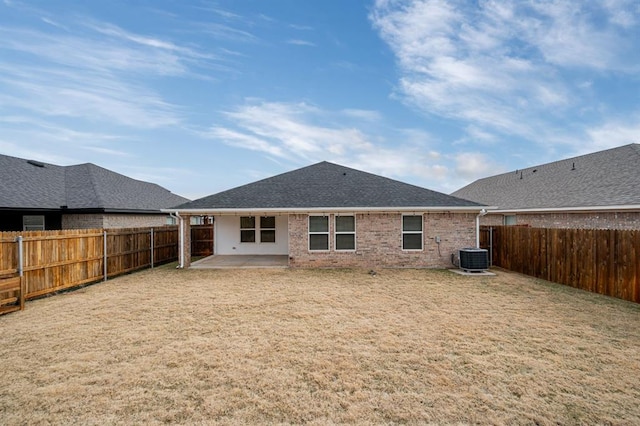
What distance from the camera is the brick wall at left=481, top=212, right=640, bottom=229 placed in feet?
37.8

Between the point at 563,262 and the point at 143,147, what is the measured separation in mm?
21027

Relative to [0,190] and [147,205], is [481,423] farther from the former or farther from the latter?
[147,205]

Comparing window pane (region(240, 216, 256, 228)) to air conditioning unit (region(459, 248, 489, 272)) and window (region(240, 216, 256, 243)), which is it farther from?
air conditioning unit (region(459, 248, 489, 272))

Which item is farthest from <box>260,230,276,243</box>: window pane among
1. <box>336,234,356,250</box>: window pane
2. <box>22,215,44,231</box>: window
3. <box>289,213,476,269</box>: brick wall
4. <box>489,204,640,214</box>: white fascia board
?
<box>489,204,640,214</box>: white fascia board

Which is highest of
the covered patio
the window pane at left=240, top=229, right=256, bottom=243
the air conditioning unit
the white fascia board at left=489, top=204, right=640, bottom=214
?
the white fascia board at left=489, top=204, right=640, bottom=214

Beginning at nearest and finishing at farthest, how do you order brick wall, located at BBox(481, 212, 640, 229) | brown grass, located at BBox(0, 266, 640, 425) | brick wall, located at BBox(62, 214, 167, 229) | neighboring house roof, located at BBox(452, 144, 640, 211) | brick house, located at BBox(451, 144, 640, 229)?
1. brown grass, located at BBox(0, 266, 640, 425)
2. brick wall, located at BBox(481, 212, 640, 229)
3. brick house, located at BBox(451, 144, 640, 229)
4. neighboring house roof, located at BBox(452, 144, 640, 211)
5. brick wall, located at BBox(62, 214, 167, 229)

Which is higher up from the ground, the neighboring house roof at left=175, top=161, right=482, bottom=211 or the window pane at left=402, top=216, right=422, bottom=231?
the neighboring house roof at left=175, top=161, right=482, bottom=211

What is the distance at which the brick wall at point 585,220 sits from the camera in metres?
11.5

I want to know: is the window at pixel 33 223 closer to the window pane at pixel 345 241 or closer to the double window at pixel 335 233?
the double window at pixel 335 233

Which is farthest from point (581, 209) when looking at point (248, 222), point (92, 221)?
point (92, 221)

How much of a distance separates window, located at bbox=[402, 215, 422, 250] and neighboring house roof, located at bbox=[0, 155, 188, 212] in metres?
13.6

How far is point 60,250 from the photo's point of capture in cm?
881

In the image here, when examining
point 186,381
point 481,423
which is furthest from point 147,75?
point 481,423

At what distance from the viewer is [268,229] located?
1675cm
